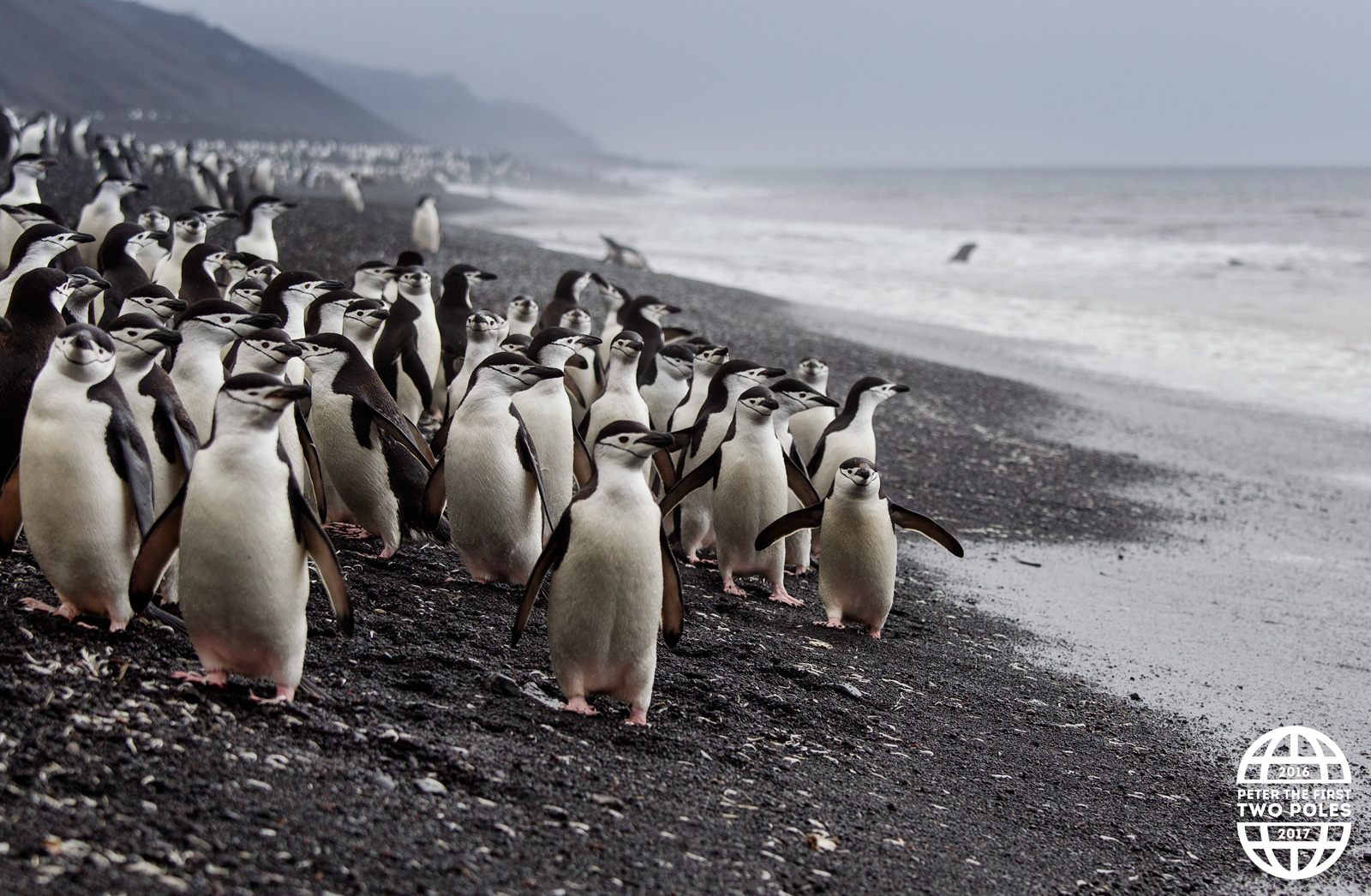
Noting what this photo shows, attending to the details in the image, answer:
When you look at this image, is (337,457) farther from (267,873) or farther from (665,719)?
(267,873)

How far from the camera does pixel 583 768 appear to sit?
3.40m

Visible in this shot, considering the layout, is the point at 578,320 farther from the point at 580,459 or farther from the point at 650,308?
the point at 580,459

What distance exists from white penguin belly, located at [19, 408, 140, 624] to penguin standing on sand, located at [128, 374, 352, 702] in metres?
0.27

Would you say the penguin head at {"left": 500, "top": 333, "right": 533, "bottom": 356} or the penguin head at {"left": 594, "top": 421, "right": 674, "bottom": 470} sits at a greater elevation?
the penguin head at {"left": 500, "top": 333, "right": 533, "bottom": 356}

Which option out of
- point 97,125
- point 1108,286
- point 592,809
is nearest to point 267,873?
point 592,809

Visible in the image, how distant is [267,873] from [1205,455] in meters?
8.89

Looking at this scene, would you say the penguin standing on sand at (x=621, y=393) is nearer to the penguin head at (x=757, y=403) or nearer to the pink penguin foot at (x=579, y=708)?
the penguin head at (x=757, y=403)

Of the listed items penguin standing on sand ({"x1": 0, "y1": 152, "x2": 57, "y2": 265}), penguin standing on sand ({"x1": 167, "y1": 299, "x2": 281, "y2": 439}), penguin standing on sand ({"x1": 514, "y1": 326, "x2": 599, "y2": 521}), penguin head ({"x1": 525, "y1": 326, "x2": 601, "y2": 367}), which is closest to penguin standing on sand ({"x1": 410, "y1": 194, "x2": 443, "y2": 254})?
penguin standing on sand ({"x1": 0, "y1": 152, "x2": 57, "y2": 265})

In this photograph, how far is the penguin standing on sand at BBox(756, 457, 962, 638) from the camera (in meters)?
5.29

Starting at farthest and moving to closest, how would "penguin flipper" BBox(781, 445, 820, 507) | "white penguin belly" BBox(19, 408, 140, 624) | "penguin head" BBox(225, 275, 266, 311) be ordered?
"penguin head" BBox(225, 275, 266, 311)
"penguin flipper" BBox(781, 445, 820, 507)
"white penguin belly" BBox(19, 408, 140, 624)

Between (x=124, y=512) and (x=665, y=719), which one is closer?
(x=124, y=512)

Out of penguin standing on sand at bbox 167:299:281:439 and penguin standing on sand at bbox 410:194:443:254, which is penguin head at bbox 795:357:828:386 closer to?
penguin standing on sand at bbox 167:299:281:439

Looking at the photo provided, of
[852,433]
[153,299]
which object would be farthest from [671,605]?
[153,299]

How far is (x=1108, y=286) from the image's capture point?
2278 centimetres
